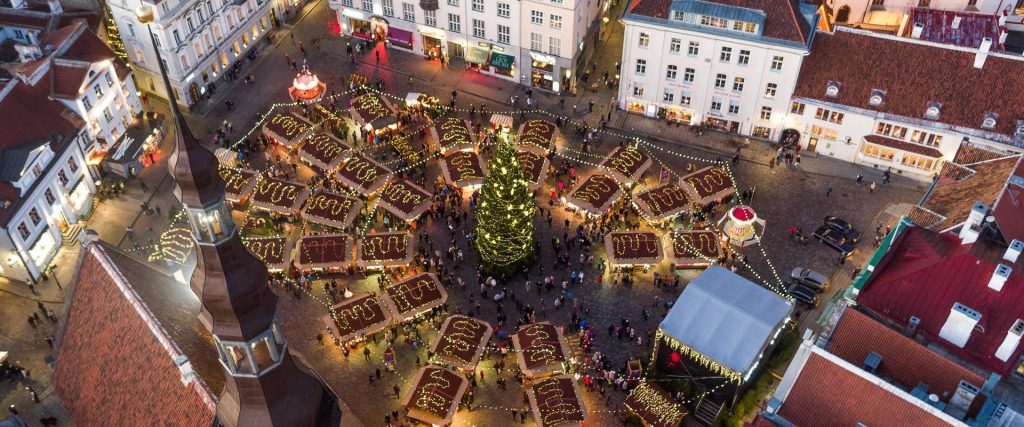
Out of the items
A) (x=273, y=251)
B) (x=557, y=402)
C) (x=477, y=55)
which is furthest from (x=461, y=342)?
(x=477, y=55)

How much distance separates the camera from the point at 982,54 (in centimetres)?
8244

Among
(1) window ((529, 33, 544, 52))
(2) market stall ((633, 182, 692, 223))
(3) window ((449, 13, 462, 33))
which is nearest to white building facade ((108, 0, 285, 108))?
(3) window ((449, 13, 462, 33))

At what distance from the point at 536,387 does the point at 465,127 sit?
34317 millimetres

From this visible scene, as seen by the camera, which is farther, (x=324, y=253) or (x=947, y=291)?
(x=324, y=253)

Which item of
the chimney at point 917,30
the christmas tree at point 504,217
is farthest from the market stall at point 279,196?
the chimney at point 917,30

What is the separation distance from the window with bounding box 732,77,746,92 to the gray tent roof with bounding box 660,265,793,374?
28.8 meters

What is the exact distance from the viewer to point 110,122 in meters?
90.6

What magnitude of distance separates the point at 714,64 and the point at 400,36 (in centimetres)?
3871

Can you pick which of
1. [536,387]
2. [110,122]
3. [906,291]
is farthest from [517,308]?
[110,122]

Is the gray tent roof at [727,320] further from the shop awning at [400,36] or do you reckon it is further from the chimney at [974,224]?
the shop awning at [400,36]

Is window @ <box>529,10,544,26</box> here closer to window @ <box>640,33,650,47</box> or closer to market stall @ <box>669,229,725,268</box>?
window @ <box>640,33,650,47</box>

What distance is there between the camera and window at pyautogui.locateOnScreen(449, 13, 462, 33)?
10144 centimetres

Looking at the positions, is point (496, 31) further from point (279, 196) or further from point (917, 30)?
point (917, 30)

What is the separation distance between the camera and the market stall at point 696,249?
264ft
